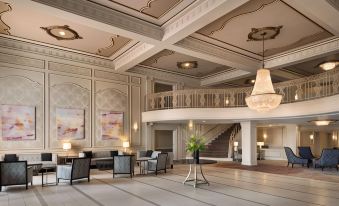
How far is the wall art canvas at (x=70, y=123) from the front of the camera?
35.4 feet

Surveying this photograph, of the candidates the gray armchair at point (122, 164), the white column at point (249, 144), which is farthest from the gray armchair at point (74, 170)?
the white column at point (249, 144)

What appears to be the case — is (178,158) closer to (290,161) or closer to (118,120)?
(118,120)

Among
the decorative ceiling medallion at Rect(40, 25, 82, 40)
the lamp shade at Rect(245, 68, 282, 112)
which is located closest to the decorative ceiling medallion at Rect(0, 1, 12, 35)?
the decorative ceiling medallion at Rect(40, 25, 82, 40)

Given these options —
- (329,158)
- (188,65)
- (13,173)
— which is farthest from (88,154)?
(329,158)

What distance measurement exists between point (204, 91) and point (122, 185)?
582 centimetres

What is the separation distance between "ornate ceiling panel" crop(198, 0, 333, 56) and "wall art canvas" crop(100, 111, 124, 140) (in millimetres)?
5403

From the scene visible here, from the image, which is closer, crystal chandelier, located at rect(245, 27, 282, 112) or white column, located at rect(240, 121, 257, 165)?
crystal chandelier, located at rect(245, 27, 282, 112)

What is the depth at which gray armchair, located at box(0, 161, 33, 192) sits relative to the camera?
684cm

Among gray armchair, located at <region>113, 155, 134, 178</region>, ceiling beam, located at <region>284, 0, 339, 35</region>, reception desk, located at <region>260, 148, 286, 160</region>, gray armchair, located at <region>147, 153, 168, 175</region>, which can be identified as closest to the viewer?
ceiling beam, located at <region>284, 0, 339, 35</region>

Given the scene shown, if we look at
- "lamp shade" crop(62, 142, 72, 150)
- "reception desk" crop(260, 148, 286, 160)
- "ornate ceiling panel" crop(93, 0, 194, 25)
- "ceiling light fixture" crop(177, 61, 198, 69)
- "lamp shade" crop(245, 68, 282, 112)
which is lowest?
"reception desk" crop(260, 148, 286, 160)

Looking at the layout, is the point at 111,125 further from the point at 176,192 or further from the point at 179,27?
the point at 176,192

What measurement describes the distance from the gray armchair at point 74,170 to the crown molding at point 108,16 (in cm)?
395

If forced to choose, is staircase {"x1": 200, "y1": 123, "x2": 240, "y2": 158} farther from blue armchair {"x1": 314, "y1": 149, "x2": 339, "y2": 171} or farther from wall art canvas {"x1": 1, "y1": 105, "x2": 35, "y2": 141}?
wall art canvas {"x1": 1, "y1": 105, "x2": 35, "y2": 141}

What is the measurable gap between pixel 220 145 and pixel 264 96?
321 inches
